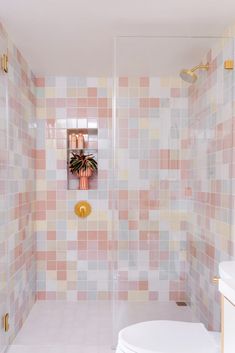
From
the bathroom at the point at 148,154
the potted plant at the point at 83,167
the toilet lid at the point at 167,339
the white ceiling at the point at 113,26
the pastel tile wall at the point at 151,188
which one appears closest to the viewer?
the toilet lid at the point at 167,339

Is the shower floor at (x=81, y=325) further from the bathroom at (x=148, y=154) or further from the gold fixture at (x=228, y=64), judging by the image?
the gold fixture at (x=228, y=64)

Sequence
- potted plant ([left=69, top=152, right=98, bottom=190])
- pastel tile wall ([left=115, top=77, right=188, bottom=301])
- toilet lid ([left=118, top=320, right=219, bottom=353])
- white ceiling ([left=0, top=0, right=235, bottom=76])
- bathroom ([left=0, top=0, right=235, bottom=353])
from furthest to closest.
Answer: potted plant ([left=69, top=152, right=98, bottom=190]) < pastel tile wall ([left=115, top=77, right=188, bottom=301]) < bathroom ([left=0, top=0, right=235, bottom=353]) < white ceiling ([left=0, top=0, right=235, bottom=76]) < toilet lid ([left=118, top=320, right=219, bottom=353])

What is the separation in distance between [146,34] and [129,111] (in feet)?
1.83

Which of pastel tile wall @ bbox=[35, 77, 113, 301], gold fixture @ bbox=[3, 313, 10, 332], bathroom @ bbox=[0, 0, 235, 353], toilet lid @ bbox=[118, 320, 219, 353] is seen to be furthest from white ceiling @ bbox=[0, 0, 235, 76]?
gold fixture @ bbox=[3, 313, 10, 332]

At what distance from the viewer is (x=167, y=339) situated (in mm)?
1869

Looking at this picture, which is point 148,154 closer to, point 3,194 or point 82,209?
point 3,194

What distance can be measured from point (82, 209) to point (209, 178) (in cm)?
149

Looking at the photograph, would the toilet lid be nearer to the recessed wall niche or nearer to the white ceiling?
the white ceiling

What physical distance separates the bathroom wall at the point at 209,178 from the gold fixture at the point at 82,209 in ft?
4.25

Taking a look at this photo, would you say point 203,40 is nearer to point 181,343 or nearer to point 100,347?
point 181,343

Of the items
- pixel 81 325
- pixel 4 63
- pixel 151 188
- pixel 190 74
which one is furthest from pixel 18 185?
pixel 190 74

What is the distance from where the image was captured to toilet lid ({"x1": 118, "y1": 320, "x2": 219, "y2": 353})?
175 centimetres

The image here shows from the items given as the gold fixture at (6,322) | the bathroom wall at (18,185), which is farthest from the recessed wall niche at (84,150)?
the gold fixture at (6,322)

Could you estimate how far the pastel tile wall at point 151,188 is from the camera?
2.59 meters
